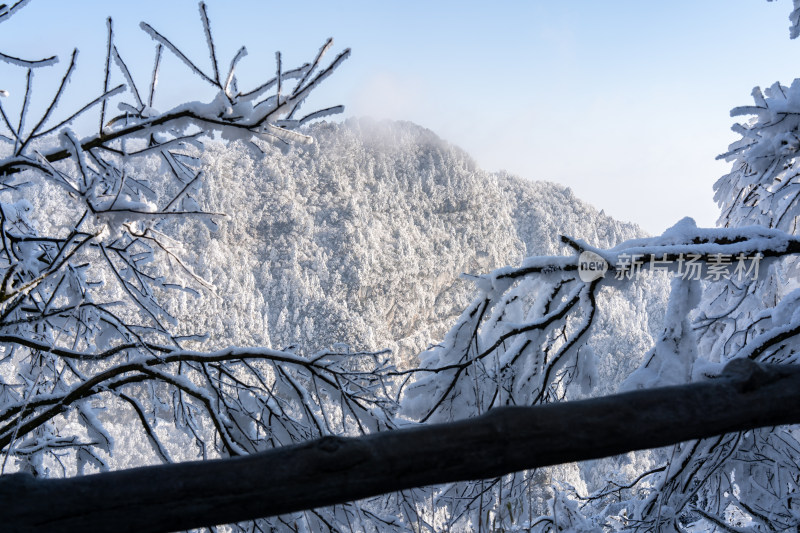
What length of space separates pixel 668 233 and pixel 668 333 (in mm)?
414

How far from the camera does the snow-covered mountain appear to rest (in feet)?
203

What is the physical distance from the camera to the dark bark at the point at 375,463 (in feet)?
2.64

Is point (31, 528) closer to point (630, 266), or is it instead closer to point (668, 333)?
point (630, 266)

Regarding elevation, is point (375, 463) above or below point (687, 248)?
below

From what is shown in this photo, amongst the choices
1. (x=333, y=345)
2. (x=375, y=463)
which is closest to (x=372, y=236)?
(x=333, y=345)

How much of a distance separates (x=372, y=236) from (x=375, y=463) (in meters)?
76.4

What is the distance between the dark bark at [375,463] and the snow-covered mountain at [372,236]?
2128 inches

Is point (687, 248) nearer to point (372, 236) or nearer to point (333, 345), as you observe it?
point (333, 345)

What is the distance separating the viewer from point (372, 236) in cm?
7694

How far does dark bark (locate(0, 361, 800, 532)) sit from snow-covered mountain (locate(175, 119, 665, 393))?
177ft

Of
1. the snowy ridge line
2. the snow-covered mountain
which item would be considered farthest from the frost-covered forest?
the snow-covered mountain

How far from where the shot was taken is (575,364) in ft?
7.59

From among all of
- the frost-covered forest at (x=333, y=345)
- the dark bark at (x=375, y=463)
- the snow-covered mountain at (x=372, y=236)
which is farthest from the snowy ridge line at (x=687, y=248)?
the snow-covered mountain at (x=372, y=236)

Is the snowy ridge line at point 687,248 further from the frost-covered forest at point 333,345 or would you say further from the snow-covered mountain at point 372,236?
the snow-covered mountain at point 372,236
